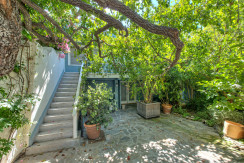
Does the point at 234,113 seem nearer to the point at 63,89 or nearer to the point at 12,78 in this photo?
the point at 12,78

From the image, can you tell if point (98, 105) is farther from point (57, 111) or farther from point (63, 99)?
point (63, 99)

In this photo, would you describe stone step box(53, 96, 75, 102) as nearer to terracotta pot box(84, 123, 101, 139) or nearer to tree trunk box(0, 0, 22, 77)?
terracotta pot box(84, 123, 101, 139)

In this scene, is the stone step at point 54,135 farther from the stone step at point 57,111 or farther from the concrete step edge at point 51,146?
the stone step at point 57,111

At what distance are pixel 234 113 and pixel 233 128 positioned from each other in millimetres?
909

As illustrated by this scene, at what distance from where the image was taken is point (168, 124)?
471 centimetres

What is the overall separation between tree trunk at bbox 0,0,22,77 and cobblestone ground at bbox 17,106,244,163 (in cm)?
273

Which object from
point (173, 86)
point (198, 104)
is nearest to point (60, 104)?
point (173, 86)

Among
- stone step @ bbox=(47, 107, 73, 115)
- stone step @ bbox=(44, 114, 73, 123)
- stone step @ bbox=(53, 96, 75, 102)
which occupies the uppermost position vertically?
stone step @ bbox=(53, 96, 75, 102)

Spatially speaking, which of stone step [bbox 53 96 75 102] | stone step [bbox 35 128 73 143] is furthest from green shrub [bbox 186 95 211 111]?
Result: stone step [bbox 53 96 75 102]

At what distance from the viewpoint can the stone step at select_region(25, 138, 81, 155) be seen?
2744 millimetres

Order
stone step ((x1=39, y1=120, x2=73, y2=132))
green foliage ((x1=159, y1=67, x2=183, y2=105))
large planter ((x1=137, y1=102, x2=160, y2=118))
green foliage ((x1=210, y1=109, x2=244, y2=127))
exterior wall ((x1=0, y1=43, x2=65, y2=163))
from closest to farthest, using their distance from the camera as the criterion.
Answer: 1. exterior wall ((x1=0, y1=43, x2=65, y2=163))
2. stone step ((x1=39, y1=120, x2=73, y2=132))
3. green foliage ((x1=210, y1=109, x2=244, y2=127))
4. large planter ((x1=137, y1=102, x2=160, y2=118))
5. green foliage ((x1=159, y1=67, x2=183, y2=105))

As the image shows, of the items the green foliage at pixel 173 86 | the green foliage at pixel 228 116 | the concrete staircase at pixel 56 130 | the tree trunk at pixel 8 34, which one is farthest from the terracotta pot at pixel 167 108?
the tree trunk at pixel 8 34

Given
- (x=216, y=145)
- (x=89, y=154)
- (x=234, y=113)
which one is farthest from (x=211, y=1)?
(x=89, y=154)

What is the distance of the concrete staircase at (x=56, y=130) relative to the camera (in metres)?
2.88
